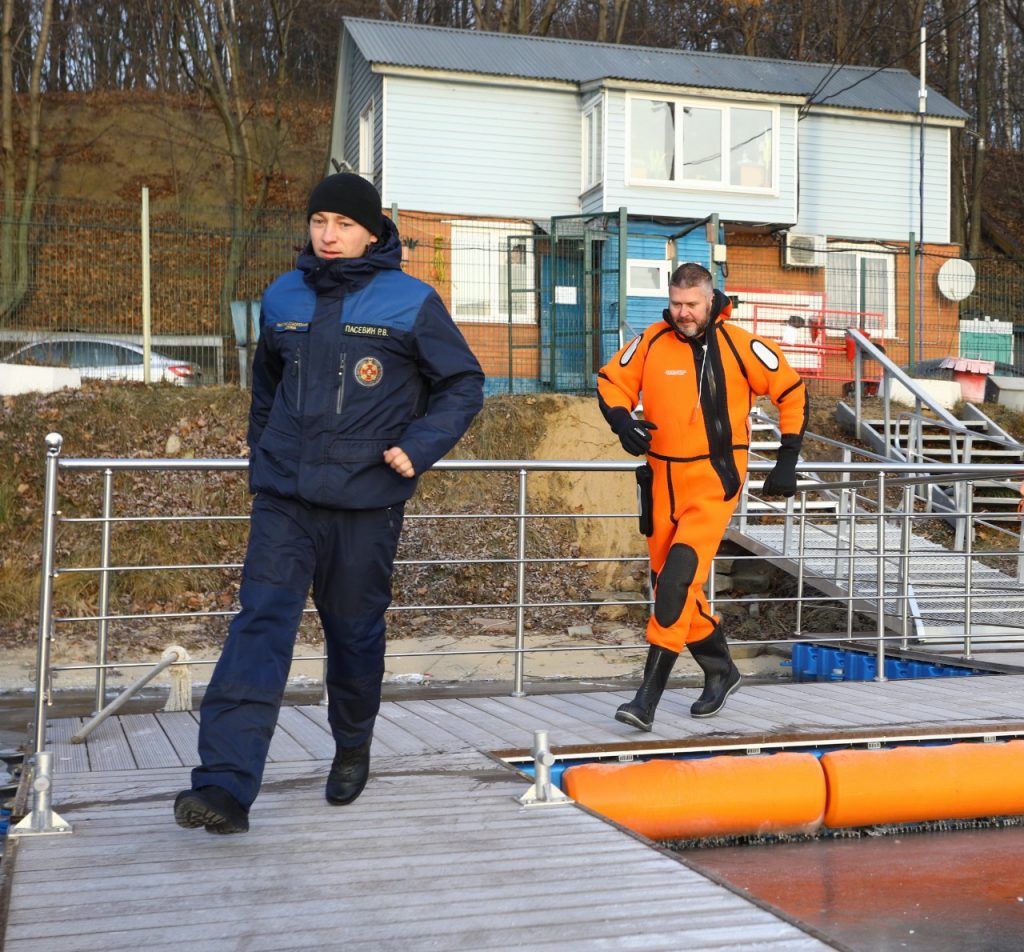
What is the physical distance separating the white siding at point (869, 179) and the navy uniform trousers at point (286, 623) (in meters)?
21.6

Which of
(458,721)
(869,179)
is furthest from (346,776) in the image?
(869,179)

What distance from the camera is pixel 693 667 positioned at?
40.0 feet

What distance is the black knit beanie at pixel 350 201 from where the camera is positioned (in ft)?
13.1

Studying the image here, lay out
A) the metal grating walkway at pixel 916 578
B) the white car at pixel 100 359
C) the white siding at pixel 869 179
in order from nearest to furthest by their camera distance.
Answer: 1. the metal grating walkway at pixel 916 578
2. the white car at pixel 100 359
3. the white siding at pixel 869 179

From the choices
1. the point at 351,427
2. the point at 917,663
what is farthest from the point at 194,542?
the point at 351,427

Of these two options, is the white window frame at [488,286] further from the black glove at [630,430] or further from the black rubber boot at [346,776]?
the black rubber boot at [346,776]

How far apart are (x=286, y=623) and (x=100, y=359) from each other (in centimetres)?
1374

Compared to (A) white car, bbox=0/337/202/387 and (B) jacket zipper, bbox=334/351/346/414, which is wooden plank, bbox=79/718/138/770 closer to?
(B) jacket zipper, bbox=334/351/346/414

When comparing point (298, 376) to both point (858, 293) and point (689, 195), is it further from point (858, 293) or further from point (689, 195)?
point (858, 293)

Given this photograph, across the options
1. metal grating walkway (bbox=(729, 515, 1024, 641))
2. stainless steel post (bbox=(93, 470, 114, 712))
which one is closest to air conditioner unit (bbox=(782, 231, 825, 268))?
metal grating walkway (bbox=(729, 515, 1024, 641))

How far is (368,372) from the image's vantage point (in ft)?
12.9

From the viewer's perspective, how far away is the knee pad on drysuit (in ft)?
18.0

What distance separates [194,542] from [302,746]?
9732 millimetres

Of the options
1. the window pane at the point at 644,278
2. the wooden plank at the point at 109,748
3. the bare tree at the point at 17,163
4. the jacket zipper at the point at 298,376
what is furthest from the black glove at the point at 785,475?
the window pane at the point at 644,278
